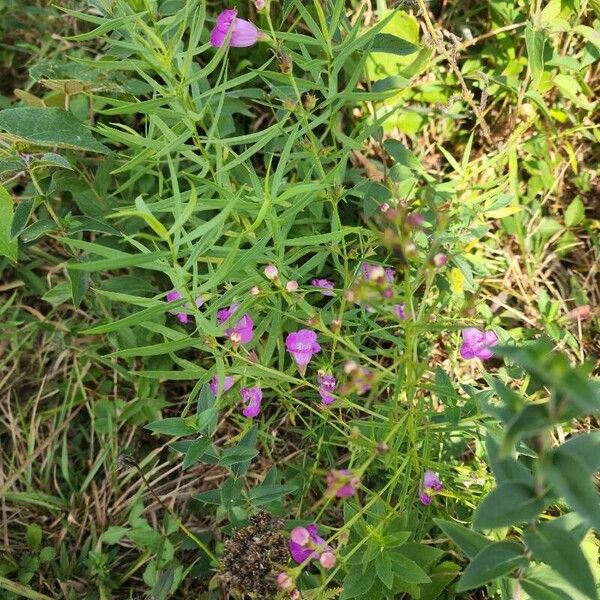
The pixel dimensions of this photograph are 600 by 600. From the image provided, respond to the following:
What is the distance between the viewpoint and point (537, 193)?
2.59 metres

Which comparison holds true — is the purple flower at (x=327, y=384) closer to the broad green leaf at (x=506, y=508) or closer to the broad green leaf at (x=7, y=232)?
the broad green leaf at (x=506, y=508)

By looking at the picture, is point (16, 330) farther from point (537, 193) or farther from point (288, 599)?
point (537, 193)

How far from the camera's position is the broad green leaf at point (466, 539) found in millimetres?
1422

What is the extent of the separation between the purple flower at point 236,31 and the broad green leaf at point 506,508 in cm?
118

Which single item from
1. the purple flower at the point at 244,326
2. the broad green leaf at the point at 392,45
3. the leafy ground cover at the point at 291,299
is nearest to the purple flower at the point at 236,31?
the leafy ground cover at the point at 291,299

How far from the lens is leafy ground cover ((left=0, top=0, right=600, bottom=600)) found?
1.56 m

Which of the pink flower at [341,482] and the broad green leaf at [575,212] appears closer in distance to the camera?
the pink flower at [341,482]

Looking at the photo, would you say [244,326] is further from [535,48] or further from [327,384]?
[535,48]

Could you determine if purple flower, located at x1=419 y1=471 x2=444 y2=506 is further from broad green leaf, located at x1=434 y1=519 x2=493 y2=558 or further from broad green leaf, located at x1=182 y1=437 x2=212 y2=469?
broad green leaf, located at x1=182 y1=437 x2=212 y2=469

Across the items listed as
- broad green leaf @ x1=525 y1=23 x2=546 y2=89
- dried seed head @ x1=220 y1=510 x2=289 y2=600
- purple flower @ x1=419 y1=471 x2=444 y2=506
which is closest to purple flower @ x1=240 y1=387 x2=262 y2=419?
dried seed head @ x1=220 y1=510 x2=289 y2=600

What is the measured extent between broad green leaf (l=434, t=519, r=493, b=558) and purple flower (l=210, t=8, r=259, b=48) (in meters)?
1.22

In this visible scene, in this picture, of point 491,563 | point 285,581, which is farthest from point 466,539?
point 285,581

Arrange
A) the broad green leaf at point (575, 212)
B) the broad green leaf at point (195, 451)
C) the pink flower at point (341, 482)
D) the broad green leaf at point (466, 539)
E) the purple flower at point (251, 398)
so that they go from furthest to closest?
the broad green leaf at point (575, 212), the purple flower at point (251, 398), the broad green leaf at point (195, 451), the broad green leaf at point (466, 539), the pink flower at point (341, 482)

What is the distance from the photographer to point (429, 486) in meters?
1.82
